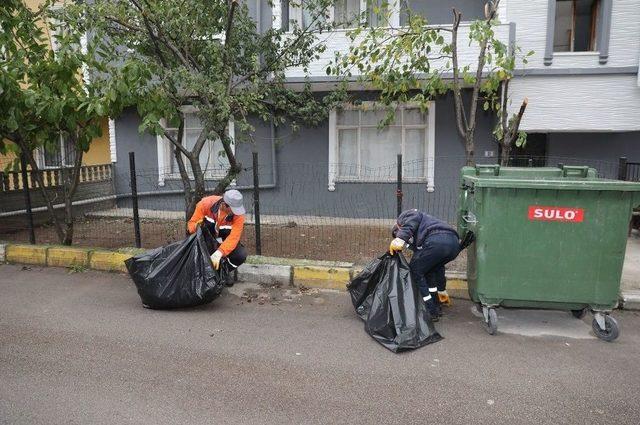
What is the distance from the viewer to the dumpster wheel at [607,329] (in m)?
4.20

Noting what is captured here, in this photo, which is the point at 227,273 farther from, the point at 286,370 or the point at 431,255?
the point at 431,255

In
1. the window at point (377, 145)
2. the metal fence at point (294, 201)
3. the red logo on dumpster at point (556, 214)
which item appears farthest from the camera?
the window at point (377, 145)

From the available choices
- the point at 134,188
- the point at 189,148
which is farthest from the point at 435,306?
the point at 189,148

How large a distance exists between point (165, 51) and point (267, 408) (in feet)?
17.5

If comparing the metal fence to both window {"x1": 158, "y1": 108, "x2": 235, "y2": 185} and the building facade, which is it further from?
window {"x1": 158, "y1": 108, "x2": 235, "y2": 185}

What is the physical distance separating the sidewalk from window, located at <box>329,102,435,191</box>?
3.71 meters

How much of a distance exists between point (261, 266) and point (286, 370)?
88.6 inches

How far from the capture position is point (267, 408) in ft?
10.3

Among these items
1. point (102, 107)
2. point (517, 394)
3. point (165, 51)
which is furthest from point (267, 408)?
point (165, 51)

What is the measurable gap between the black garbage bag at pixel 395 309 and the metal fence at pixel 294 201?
12.1ft

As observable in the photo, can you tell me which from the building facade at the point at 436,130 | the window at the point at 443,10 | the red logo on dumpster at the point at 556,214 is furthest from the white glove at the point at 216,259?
the window at the point at 443,10

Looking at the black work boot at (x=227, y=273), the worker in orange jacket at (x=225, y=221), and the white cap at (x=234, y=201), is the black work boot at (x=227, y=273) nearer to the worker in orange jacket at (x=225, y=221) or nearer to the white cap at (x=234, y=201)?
the worker in orange jacket at (x=225, y=221)

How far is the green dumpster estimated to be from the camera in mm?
4145

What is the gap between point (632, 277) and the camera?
588cm
